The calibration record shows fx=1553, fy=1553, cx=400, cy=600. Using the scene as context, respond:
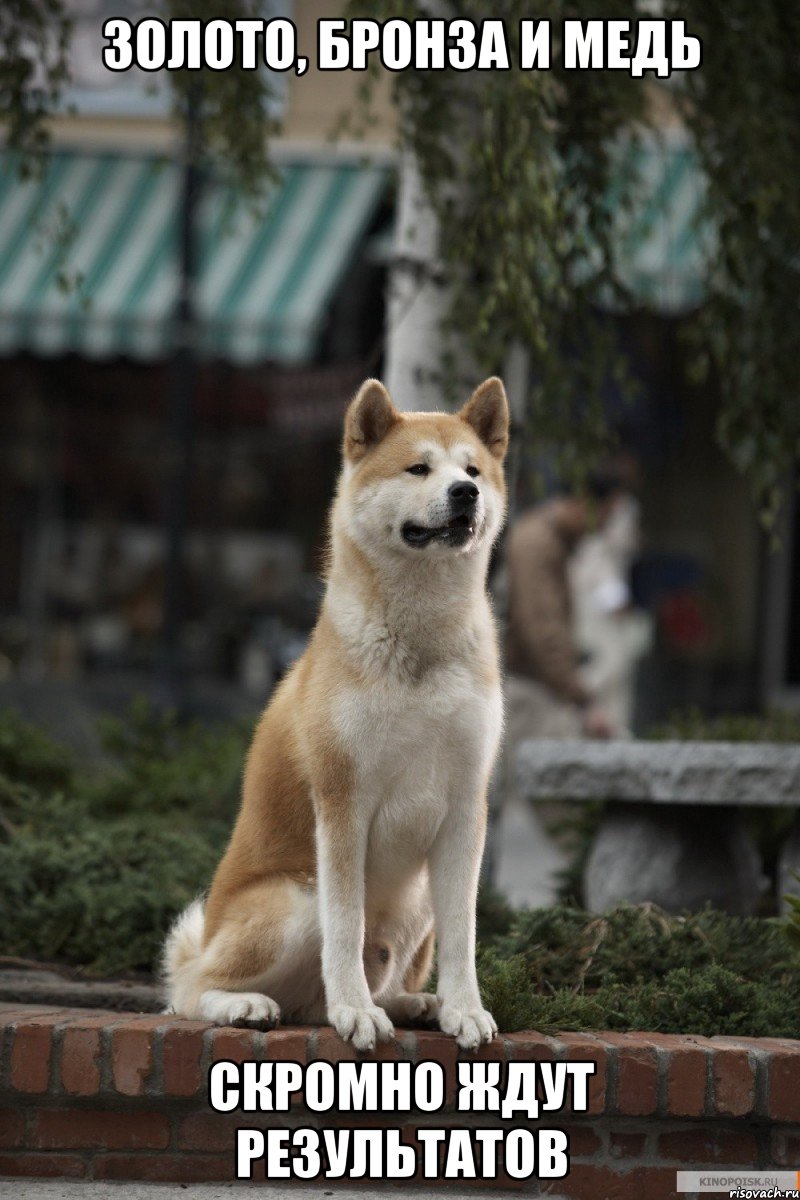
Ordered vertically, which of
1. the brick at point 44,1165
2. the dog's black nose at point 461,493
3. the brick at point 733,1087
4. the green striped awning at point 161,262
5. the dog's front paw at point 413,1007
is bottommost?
the brick at point 44,1165

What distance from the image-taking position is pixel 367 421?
11.4ft

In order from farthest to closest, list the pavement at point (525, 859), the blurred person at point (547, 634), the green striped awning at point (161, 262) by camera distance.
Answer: the green striped awning at point (161, 262) < the blurred person at point (547, 634) < the pavement at point (525, 859)

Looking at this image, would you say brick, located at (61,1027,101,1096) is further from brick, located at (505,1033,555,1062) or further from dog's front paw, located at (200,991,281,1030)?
brick, located at (505,1033,555,1062)

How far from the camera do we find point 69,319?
11.6 metres

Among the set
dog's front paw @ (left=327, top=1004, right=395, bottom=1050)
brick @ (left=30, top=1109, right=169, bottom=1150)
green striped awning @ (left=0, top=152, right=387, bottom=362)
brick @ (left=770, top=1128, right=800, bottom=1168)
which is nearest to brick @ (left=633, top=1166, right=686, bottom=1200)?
brick @ (left=770, top=1128, right=800, bottom=1168)

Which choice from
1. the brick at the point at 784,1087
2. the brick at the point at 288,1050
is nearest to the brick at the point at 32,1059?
the brick at the point at 288,1050

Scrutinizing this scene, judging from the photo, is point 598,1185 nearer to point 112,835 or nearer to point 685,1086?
point 685,1086

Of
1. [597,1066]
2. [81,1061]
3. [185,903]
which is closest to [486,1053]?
[597,1066]

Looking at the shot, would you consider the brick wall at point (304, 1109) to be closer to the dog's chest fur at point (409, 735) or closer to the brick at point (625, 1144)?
the brick at point (625, 1144)

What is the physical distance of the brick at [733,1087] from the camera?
345 cm

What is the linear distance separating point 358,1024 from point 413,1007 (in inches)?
12.4

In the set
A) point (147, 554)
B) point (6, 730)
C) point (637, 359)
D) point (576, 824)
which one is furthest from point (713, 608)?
point (6, 730)

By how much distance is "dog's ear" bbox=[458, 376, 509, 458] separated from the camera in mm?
3596

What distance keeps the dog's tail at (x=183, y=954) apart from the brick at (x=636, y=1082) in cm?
102
